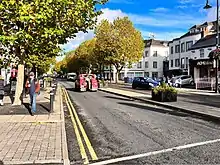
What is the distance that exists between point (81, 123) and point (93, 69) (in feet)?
265

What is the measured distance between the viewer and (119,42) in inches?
2462

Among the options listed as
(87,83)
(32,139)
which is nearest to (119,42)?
(87,83)

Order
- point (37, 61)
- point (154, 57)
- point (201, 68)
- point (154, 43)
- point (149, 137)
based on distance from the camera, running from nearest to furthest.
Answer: point (149, 137) < point (37, 61) < point (201, 68) < point (154, 57) < point (154, 43)

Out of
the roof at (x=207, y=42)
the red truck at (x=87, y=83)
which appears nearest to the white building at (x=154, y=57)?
the roof at (x=207, y=42)

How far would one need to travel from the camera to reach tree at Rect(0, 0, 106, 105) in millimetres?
14156

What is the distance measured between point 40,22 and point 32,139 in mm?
7141

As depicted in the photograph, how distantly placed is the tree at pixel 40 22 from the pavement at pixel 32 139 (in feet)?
11.3

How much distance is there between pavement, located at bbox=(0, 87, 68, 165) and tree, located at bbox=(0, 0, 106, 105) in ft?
11.3

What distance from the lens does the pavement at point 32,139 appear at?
7.43 metres

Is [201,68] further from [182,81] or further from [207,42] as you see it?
[207,42]

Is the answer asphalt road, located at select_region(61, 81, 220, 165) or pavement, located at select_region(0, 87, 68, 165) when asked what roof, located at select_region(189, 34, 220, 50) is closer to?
asphalt road, located at select_region(61, 81, 220, 165)

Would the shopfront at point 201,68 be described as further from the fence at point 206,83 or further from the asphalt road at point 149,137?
the asphalt road at point 149,137

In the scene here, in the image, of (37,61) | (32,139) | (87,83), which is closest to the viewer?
(32,139)

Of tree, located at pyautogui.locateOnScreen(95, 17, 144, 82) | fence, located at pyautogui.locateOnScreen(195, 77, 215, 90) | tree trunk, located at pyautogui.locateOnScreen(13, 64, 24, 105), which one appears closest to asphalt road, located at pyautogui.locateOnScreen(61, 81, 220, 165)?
tree trunk, located at pyautogui.locateOnScreen(13, 64, 24, 105)
